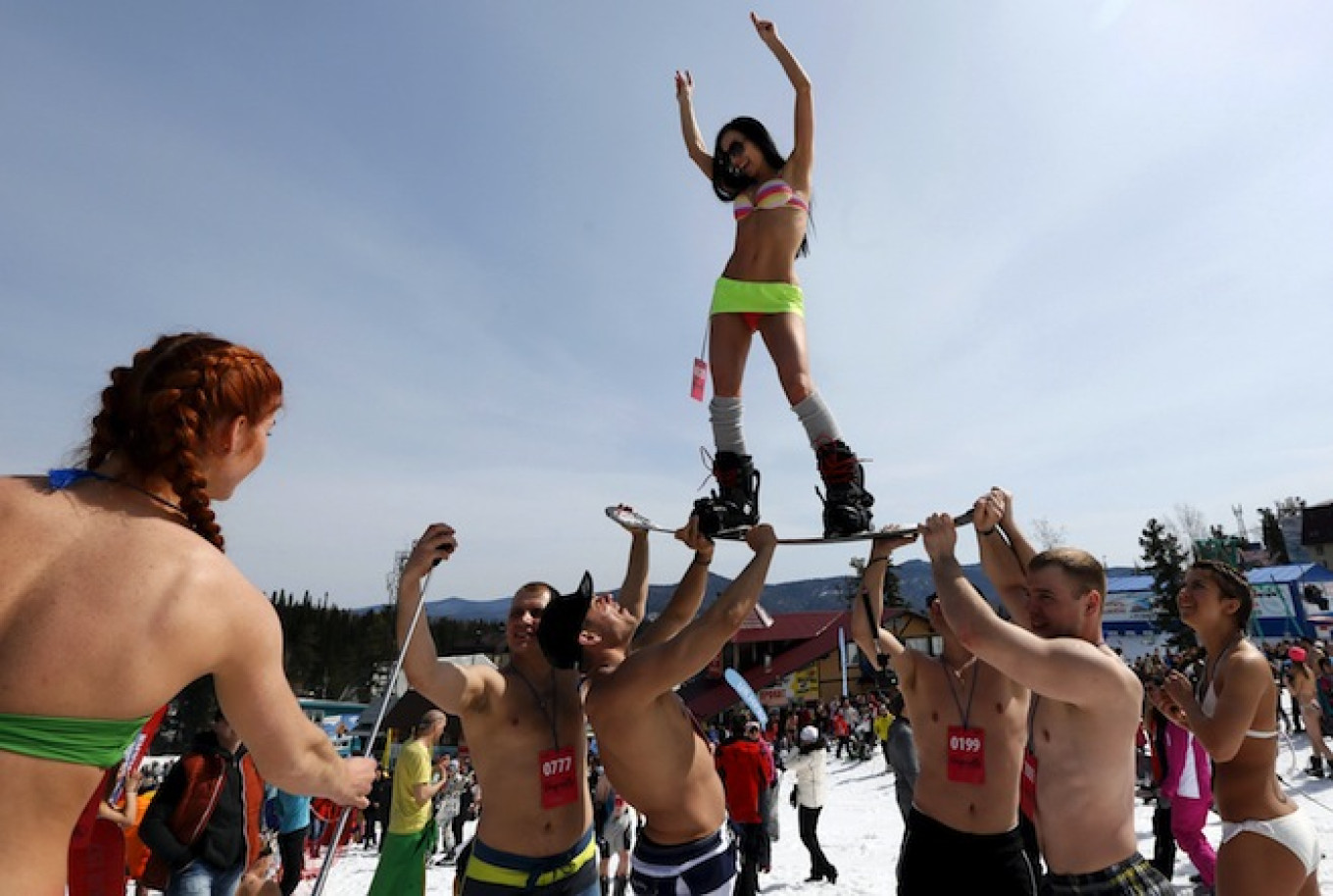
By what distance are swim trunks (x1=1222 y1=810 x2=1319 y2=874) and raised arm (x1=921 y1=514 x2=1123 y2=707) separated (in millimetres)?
1486

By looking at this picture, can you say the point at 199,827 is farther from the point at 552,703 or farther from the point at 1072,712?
the point at 1072,712

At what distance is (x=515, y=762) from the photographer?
11.8ft

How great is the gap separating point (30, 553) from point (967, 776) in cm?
427

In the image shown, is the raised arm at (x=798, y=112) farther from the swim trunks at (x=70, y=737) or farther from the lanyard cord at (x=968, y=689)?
the swim trunks at (x=70, y=737)

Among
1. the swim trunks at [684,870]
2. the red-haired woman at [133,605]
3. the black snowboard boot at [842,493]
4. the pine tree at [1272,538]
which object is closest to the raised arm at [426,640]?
the swim trunks at [684,870]

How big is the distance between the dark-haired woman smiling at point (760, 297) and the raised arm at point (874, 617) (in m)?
0.99

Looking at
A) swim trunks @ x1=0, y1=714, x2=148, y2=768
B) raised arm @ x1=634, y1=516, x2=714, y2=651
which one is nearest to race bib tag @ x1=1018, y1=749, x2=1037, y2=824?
raised arm @ x1=634, y1=516, x2=714, y2=651

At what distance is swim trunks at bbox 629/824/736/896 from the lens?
345cm

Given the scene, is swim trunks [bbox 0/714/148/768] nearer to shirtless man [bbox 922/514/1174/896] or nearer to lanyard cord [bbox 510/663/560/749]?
lanyard cord [bbox 510/663/560/749]

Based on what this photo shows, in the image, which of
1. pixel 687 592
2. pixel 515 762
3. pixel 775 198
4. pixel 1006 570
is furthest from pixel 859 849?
pixel 775 198

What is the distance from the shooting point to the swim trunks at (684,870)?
3453mm

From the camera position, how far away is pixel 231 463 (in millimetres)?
1996

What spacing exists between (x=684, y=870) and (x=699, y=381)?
2.58 meters

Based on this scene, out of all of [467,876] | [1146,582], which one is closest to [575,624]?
Answer: [467,876]
